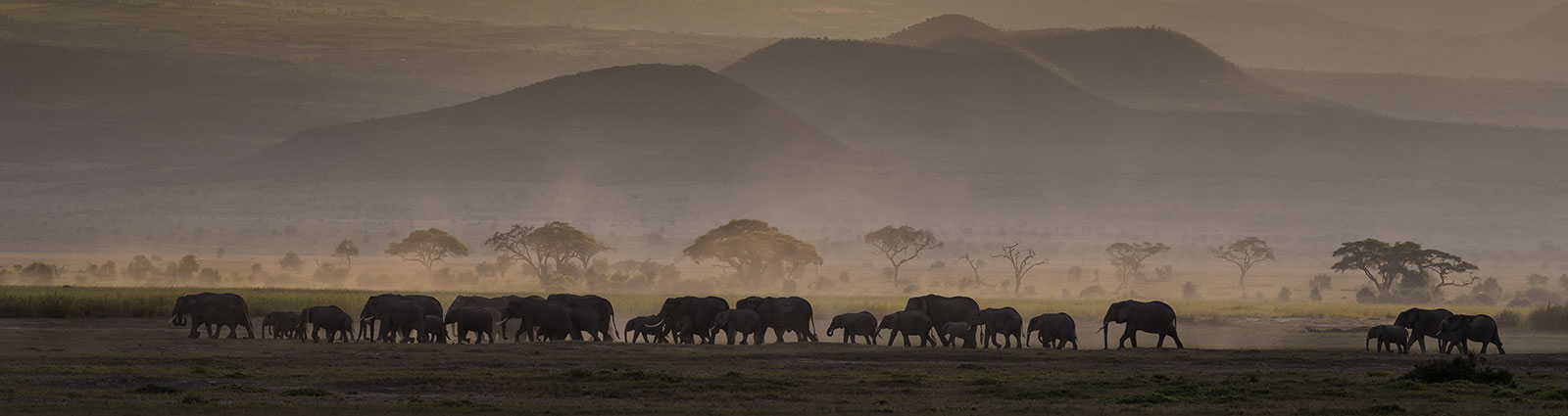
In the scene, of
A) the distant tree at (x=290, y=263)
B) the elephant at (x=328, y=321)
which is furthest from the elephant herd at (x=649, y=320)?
the distant tree at (x=290, y=263)

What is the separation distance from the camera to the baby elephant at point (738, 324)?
53.9 metres

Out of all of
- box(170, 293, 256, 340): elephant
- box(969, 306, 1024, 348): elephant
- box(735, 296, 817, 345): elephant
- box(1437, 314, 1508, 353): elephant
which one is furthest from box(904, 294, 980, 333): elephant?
box(170, 293, 256, 340): elephant

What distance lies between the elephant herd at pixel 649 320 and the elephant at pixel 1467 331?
6253 millimetres

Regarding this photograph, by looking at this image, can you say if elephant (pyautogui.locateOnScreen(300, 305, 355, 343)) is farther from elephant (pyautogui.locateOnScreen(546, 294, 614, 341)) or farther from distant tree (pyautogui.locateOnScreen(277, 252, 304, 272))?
distant tree (pyautogui.locateOnScreen(277, 252, 304, 272))

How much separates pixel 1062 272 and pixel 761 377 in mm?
141722

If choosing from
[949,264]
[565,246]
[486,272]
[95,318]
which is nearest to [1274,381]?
[95,318]

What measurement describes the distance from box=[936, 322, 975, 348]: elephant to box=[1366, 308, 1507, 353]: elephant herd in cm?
926

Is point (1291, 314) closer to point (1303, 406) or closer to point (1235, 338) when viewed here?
point (1235, 338)

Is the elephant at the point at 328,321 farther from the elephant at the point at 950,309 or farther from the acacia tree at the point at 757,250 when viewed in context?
the acacia tree at the point at 757,250

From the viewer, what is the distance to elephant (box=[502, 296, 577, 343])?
5350 centimetres

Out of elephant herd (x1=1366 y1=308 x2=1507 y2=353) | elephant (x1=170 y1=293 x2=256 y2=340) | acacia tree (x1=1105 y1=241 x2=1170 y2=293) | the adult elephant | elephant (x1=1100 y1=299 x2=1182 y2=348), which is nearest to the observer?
elephant herd (x1=1366 y1=308 x2=1507 y2=353)

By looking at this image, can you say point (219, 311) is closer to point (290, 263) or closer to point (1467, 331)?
point (1467, 331)

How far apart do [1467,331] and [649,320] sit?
20.4m

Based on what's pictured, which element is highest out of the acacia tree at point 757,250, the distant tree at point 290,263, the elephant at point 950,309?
the distant tree at point 290,263
